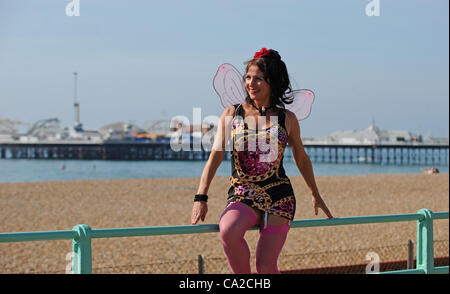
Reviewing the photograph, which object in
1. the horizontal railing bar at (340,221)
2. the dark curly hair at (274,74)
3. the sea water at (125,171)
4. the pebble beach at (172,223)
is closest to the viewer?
the dark curly hair at (274,74)

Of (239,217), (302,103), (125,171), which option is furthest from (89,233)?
(125,171)

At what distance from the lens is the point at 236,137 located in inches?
98.8

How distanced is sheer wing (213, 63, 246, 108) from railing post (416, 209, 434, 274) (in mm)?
1456

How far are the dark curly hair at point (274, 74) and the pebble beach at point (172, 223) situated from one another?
65.0 inches

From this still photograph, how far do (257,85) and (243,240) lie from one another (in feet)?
2.17

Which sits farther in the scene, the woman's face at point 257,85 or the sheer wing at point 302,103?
the sheer wing at point 302,103

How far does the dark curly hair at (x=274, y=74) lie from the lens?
2561 millimetres

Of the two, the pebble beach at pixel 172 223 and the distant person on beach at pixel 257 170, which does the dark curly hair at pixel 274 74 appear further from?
the pebble beach at pixel 172 223

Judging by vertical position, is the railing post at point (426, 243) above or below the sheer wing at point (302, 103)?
below

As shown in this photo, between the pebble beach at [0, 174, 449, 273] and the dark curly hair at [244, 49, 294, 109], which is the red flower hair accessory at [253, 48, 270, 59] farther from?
the pebble beach at [0, 174, 449, 273]

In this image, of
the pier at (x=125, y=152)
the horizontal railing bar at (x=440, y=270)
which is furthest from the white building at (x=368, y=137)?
the horizontal railing bar at (x=440, y=270)
